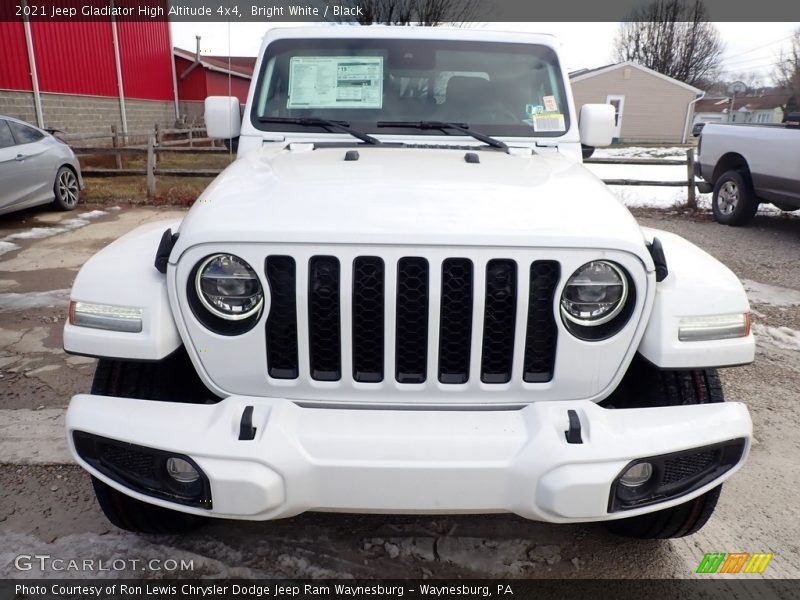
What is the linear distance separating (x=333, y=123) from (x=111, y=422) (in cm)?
184

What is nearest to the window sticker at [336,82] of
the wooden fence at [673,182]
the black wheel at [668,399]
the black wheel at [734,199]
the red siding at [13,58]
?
the black wheel at [668,399]

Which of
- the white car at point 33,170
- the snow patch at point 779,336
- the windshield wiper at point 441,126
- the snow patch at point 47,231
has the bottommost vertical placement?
the snow patch at point 47,231

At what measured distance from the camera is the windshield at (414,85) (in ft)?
10.3

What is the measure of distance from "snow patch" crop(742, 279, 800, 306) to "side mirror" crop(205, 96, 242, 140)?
467 cm

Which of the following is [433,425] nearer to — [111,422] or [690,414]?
[690,414]

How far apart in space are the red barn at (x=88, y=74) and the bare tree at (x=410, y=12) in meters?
7.30

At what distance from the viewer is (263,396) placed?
1.90 m

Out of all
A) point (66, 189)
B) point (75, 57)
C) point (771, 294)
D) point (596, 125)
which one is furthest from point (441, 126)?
point (75, 57)

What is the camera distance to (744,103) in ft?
207

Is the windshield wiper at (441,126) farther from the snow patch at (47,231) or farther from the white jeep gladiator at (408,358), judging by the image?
the snow patch at (47,231)

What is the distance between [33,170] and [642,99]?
33646 mm

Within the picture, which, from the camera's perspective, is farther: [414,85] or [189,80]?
[189,80]

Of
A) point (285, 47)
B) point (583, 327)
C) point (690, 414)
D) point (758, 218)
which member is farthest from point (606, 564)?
point (758, 218)

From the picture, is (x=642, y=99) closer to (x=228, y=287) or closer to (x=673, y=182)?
(x=673, y=182)
